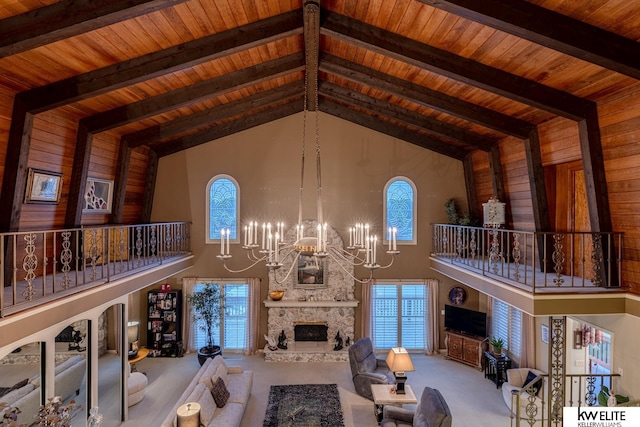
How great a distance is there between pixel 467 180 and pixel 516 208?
195cm

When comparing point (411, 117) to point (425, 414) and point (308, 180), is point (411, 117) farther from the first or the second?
point (425, 414)

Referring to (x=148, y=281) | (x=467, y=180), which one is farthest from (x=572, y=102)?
(x=148, y=281)

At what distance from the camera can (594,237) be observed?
537 centimetres

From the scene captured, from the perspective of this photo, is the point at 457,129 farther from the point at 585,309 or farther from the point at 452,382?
the point at 452,382

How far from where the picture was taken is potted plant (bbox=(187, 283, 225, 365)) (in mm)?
8859

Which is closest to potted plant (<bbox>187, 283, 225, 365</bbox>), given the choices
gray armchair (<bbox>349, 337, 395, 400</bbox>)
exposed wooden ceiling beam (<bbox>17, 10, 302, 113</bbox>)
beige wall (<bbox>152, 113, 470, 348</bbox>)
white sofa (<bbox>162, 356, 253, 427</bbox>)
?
beige wall (<bbox>152, 113, 470, 348</bbox>)

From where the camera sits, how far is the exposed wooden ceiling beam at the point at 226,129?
9.40 metres

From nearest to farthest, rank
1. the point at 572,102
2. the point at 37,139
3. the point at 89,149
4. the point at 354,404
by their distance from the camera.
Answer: the point at 572,102 → the point at 37,139 → the point at 89,149 → the point at 354,404

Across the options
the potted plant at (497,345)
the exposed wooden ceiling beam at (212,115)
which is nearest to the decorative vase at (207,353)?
the exposed wooden ceiling beam at (212,115)

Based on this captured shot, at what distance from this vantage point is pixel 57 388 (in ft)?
16.7

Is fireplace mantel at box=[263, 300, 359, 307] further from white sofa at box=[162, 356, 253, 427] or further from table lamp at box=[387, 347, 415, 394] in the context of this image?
table lamp at box=[387, 347, 415, 394]

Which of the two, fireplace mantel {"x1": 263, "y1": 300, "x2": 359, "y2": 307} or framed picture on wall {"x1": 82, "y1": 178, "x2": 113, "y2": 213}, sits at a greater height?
framed picture on wall {"x1": 82, "y1": 178, "x2": 113, "y2": 213}

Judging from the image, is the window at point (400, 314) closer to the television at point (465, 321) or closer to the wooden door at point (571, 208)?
the television at point (465, 321)

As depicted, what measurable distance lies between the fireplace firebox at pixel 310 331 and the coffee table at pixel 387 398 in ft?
9.07
